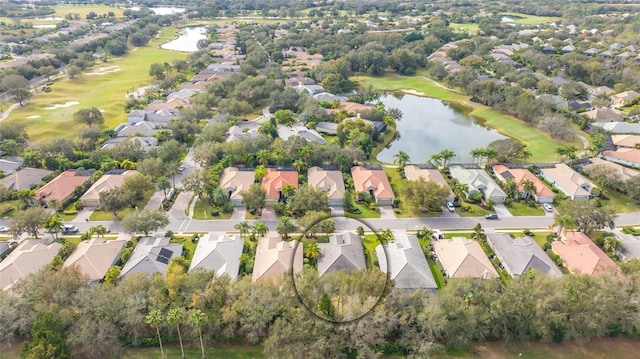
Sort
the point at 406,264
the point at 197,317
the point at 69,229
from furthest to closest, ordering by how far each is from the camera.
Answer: the point at 69,229 < the point at 406,264 < the point at 197,317

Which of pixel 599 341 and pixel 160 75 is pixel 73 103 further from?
pixel 599 341

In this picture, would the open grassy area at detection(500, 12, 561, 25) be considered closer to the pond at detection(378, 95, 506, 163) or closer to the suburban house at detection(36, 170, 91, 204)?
the pond at detection(378, 95, 506, 163)

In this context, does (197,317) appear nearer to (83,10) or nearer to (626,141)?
(626,141)

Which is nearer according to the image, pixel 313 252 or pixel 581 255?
pixel 313 252

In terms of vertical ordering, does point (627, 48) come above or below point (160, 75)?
above

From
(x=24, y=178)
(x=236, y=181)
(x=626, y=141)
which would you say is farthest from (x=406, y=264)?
(x=626, y=141)

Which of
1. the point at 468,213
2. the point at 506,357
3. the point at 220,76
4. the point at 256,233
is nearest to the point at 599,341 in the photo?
the point at 506,357

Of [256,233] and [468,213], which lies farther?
[468,213]
